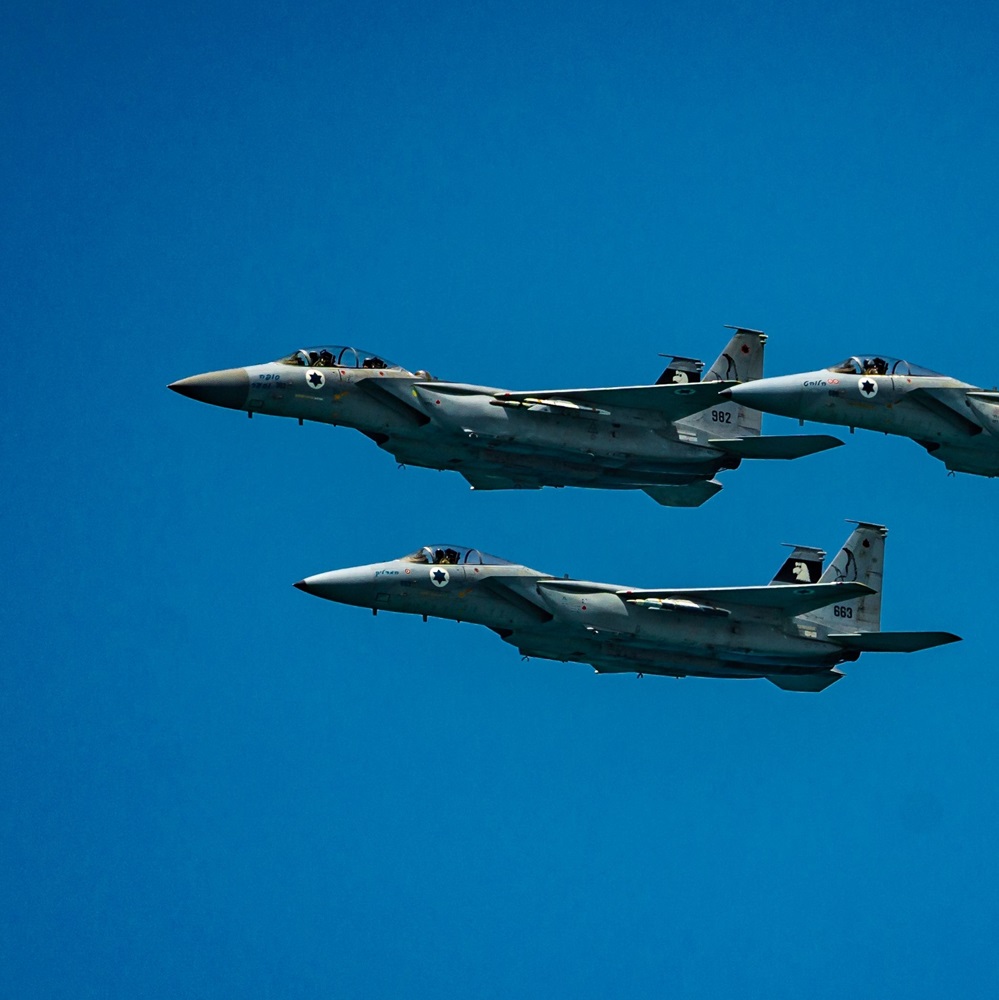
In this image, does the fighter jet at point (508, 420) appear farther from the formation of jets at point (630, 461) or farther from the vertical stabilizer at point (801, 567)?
the vertical stabilizer at point (801, 567)

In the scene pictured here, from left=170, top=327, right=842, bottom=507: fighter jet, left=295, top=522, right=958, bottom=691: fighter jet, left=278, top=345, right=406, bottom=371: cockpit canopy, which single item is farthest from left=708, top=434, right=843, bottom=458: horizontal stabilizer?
left=278, top=345, right=406, bottom=371: cockpit canopy

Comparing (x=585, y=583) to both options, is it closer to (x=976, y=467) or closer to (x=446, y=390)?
(x=446, y=390)

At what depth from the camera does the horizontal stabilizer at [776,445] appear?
156 ft

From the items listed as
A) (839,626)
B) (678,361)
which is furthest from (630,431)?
(839,626)

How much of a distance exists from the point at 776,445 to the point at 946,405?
372cm

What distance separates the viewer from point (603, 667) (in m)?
47.6

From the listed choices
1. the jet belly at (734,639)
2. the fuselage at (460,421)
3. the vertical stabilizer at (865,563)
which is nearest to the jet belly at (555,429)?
the fuselage at (460,421)

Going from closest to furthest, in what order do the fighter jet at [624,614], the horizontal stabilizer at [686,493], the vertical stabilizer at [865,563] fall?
the fighter jet at [624,614] < the vertical stabilizer at [865,563] < the horizontal stabilizer at [686,493]

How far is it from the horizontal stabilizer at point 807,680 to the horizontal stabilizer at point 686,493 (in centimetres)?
443

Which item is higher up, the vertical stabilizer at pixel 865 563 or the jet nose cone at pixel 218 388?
the jet nose cone at pixel 218 388

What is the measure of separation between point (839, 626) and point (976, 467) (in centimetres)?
457

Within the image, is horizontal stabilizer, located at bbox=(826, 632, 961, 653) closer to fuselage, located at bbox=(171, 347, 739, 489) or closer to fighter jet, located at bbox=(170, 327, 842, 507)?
fighter jet, located at bbox=(170, 327, 842, 507)

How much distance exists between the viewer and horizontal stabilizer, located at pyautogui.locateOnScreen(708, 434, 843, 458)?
156 ft

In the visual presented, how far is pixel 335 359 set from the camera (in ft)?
158
